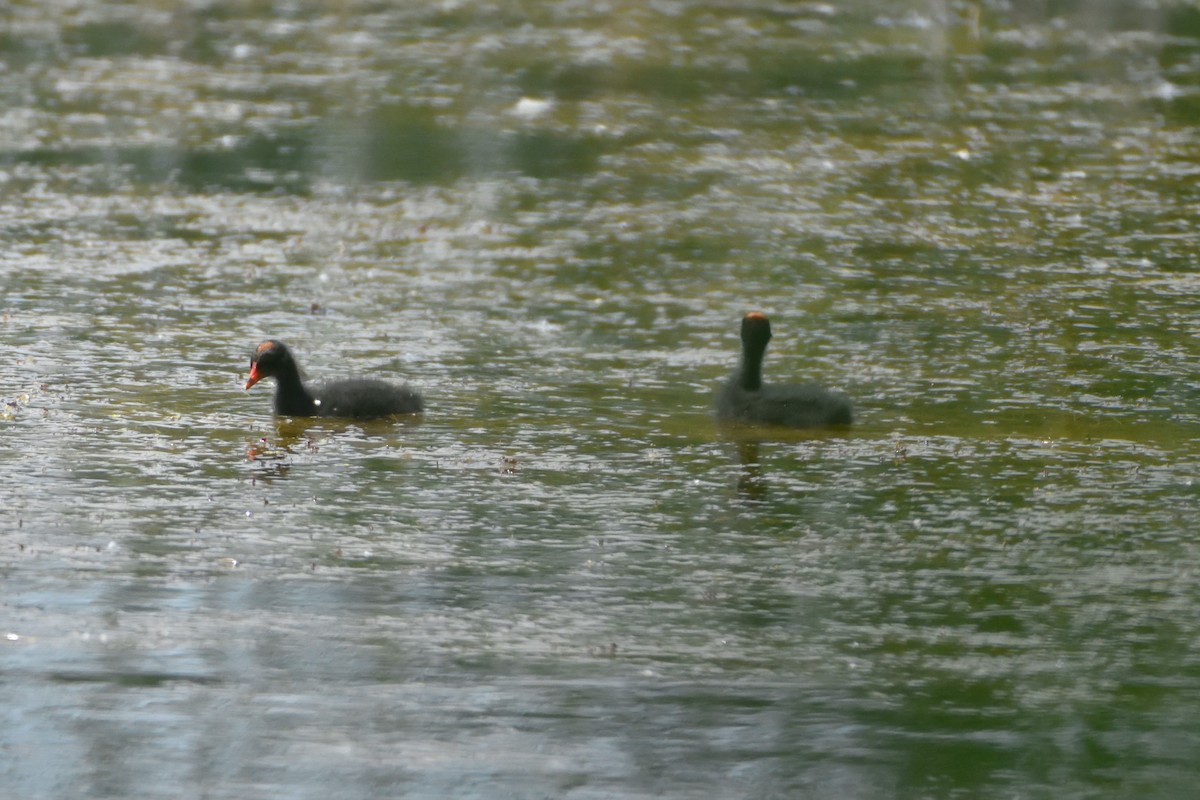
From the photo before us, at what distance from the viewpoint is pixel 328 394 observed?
8859mm

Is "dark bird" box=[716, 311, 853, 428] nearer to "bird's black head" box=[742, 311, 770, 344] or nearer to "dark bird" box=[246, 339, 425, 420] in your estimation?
"bird's black head" box=[742, 311, 770, 344]

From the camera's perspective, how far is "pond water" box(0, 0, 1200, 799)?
18.1 ft

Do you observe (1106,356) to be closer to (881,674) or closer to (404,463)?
(404,463)

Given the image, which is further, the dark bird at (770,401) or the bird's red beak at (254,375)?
the bird's red beak at (254,375)

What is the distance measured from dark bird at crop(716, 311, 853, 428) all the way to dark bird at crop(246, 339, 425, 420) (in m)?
1.35

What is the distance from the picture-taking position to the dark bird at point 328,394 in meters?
8.70

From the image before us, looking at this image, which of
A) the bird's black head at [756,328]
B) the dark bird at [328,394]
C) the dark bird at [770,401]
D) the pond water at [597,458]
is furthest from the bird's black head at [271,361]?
the bird's black head at [756,328]

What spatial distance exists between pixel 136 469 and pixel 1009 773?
3908mm

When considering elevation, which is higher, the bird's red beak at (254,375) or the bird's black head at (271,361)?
the bird's black head at (271,361)

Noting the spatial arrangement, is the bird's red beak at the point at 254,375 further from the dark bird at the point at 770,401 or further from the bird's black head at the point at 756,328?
the bird's black head at the point at 756,328

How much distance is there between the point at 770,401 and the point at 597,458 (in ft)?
3.17

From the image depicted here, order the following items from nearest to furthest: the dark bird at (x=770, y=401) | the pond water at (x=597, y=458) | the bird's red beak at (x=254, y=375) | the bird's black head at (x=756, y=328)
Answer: the pond water at (x=597, y=458)
the dark bird at (x=770, y=401)
the bird's red beak at (x=254, y=375)
the bird's black head at (x=756, y=328)

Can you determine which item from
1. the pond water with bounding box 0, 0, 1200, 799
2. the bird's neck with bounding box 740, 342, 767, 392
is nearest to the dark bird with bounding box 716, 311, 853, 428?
the bird's neck with bounding box 740, 342, 767, 392

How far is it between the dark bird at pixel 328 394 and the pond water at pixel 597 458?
10cm
